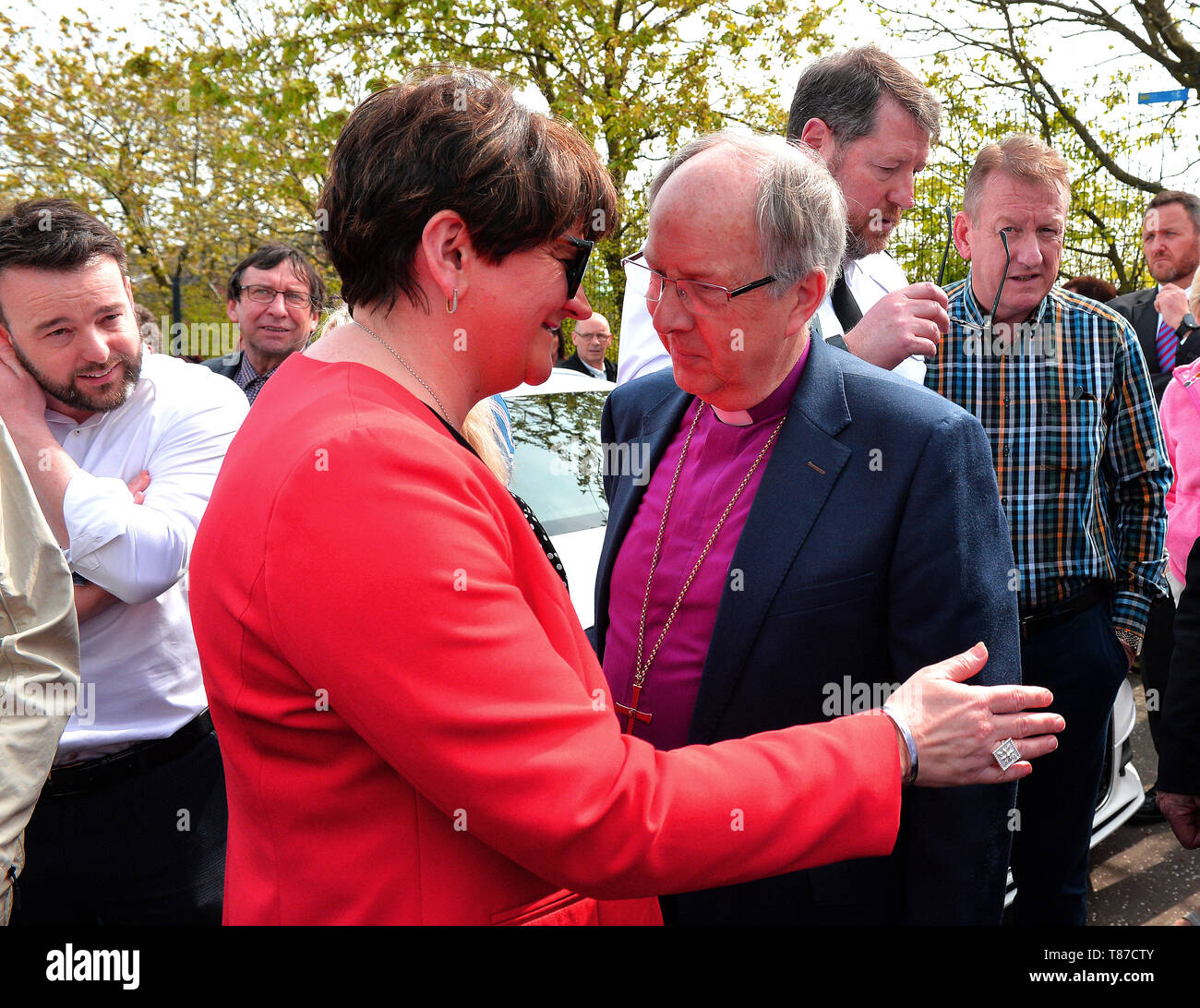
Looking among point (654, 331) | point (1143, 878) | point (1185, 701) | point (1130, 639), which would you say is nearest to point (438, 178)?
point (654, 331)

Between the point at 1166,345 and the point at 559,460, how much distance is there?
11.8 ft

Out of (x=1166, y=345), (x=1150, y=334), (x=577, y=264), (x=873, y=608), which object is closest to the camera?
(x=577, y=264)

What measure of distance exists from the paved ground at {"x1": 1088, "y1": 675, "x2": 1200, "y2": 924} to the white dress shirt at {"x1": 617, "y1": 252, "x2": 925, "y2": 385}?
2260mm

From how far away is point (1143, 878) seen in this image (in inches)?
159

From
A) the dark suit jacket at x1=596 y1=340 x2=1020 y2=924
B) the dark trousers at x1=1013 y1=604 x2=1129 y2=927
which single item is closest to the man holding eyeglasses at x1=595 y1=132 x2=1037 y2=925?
the dark suit jacket at x1=596 y1=340 x2=1020 y2=924

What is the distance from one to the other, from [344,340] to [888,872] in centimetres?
Answer: 139

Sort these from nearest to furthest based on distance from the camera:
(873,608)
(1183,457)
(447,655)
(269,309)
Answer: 1. (447,655)
2. (873,608)
3. (1183,457)
4. (269,309)

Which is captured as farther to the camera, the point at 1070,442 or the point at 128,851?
the point at 1070,442

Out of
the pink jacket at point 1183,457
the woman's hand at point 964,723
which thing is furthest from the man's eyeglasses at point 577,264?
the pink jacket at point 1183,457

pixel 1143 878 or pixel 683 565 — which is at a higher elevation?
pixel 683 565

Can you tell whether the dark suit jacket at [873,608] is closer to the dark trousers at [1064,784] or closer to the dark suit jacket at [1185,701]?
the dark suit jacket at [1185,701]

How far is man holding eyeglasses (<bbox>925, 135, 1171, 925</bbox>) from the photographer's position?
2.97 m

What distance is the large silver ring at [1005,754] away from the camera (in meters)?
1.45

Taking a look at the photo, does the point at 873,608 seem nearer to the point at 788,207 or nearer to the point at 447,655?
the point at 788,207
